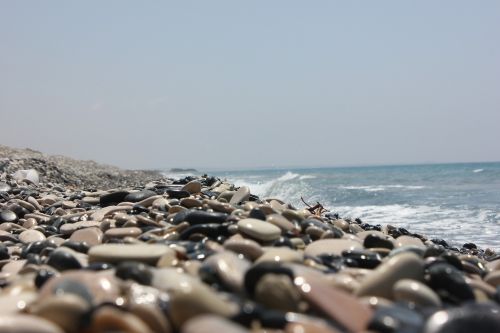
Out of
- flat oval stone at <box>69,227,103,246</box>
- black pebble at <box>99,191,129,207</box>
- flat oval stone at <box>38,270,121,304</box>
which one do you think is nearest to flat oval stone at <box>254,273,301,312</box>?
flat oval stone at <box>38,270,121,304</box>

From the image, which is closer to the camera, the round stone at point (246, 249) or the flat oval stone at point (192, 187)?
the round stone at point (246, 249)

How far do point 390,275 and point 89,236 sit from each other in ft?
7.16

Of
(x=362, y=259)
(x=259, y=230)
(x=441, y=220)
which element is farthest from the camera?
(x=441, y=220)

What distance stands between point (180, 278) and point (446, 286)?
3.97 feet

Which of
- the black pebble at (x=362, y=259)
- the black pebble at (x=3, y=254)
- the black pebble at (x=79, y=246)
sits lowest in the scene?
the black pebble at (x=3, y=254)

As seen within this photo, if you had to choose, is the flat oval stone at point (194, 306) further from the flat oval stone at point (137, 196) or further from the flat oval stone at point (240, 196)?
the flat oval stone at point (137, 196)

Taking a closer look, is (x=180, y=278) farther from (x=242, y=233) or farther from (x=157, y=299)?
(x=242, y=233)

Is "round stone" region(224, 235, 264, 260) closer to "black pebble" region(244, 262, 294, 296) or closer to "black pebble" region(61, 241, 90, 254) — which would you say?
"black pebble" region(244, 262, 294, 296)

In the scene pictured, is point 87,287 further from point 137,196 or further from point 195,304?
point 137,196

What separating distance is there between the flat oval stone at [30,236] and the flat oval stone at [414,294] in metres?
2.88

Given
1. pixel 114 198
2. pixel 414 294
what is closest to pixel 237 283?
pixel 414 294

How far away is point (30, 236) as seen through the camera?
13.2 ft

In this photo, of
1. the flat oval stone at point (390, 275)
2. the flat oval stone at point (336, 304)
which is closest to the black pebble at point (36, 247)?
→ the flat oval stone at point (336, 304)

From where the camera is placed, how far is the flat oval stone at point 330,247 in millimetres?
2961
